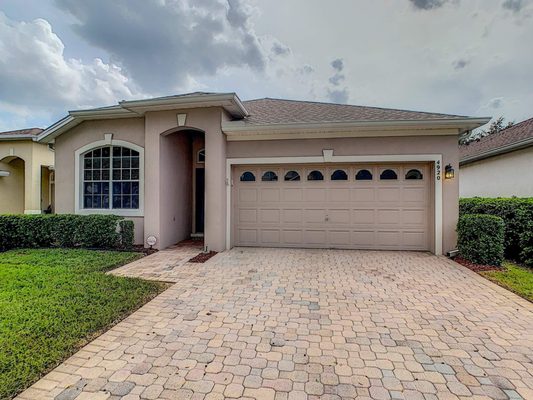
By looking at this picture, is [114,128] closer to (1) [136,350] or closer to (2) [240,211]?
(2) [240,211]

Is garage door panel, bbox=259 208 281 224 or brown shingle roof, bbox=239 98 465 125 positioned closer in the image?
brown shingle roof, bbox=239 98 465 125

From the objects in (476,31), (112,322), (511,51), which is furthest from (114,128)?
(511,51)

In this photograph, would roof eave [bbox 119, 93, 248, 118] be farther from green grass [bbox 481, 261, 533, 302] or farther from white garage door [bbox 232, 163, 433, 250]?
green grass [bbox 481, 261, 533, 302]

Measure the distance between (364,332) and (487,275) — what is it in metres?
3.92

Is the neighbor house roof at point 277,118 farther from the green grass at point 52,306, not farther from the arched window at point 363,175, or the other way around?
the green grass at point 52,306

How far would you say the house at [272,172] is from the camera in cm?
723

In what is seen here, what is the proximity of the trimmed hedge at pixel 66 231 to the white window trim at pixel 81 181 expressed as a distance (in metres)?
0.52

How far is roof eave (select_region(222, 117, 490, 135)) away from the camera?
6828 mm

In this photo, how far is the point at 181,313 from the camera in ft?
12.2

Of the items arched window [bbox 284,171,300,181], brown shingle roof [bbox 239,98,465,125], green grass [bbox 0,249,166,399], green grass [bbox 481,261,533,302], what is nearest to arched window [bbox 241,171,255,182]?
arched window [bbox 284,171,300,181]

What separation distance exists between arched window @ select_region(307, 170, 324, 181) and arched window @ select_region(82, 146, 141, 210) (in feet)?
16.8

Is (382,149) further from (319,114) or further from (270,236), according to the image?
(270,236)

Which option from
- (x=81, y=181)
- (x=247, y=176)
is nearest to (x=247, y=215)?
(x=247, y=176)

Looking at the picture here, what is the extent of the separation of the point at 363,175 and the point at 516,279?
395 cm
